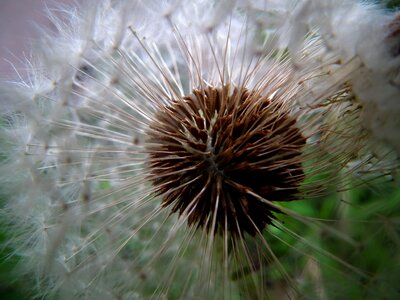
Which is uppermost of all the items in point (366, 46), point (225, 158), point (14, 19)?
point (14, 19)

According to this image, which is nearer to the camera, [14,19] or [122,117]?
[122,117]

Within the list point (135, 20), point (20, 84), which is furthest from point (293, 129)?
point (20, 84)

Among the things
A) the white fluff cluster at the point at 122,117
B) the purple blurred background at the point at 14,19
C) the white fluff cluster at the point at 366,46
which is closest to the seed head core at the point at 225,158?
the white fluff cluster at the point at 122,117

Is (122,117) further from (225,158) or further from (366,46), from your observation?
(366,46)

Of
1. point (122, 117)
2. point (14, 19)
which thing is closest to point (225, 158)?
point (122, 117)

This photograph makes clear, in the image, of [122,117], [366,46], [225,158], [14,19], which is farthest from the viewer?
[14,19]

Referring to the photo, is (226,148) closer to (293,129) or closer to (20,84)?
(293,129)

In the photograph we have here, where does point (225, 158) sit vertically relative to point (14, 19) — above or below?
below

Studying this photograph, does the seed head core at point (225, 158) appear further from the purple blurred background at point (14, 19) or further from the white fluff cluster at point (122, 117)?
the purple blurred background at point (14, 19)
